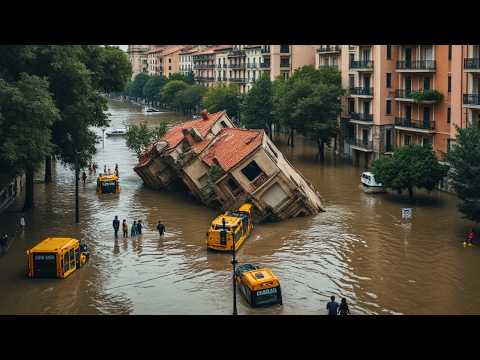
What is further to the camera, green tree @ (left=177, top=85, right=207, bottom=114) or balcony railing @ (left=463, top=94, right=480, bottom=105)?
green tree @ (left=177, top=85, right=207, bottom=114)

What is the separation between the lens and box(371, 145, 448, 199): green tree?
156ft

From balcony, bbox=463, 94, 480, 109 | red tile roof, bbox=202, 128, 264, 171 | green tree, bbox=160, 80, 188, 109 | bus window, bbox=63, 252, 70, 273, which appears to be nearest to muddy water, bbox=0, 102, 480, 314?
bus window, bbox=63, 252, 70, 273

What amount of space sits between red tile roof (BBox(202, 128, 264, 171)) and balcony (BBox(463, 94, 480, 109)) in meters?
15.3

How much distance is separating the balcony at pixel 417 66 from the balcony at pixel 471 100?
6819mm

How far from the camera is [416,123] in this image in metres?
59.2

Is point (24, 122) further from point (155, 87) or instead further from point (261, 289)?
point (155, 87)

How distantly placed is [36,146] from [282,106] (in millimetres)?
41213

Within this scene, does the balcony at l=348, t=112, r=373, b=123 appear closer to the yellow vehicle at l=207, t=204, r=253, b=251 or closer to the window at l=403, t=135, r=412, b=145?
the window at l=403, t=135, r=412, b=145

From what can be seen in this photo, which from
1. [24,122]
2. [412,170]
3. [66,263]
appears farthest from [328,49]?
[66,263]

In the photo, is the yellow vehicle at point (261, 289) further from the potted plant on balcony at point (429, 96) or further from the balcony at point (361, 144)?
the balcony at point (361, 144)

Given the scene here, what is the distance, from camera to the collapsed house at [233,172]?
43938 mm
